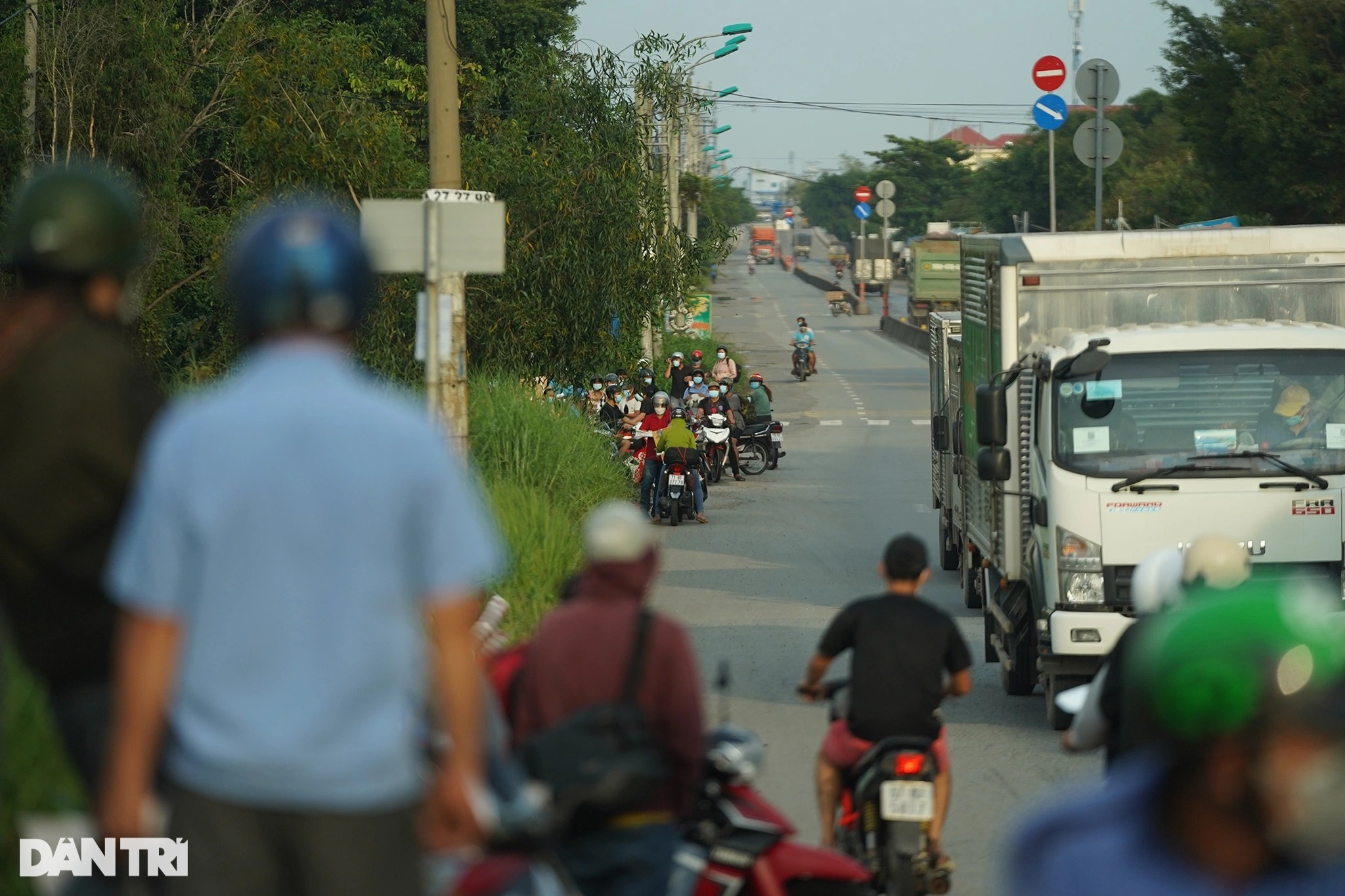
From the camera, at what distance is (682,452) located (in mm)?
22219

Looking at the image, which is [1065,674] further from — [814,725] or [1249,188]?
[1249,188]

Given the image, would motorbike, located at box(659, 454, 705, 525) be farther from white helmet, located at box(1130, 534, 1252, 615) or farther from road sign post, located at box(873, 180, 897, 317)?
road sign post, located at box(873, 180, 897, 317)

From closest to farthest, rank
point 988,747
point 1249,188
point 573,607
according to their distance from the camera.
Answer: point 573,607 < point 988,747 < point 1249,188

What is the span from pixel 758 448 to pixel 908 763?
76.2 ft

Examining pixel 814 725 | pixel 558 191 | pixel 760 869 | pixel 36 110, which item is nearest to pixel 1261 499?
pixel 814 725

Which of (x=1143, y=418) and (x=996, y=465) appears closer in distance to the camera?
(x=1143, y=418)

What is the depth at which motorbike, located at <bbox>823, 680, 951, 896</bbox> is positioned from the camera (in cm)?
599

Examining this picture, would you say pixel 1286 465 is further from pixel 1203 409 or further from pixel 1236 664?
pixel 1236 664

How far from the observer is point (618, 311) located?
21.7 m

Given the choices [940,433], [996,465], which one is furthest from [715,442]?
[996,465]

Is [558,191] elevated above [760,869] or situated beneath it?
elevated above

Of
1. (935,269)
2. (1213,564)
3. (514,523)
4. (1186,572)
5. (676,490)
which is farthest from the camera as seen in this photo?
(935,269)

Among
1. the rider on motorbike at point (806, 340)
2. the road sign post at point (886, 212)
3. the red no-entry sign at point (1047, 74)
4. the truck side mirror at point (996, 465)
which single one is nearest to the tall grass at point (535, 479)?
the truck side mirror at point (996, 465)

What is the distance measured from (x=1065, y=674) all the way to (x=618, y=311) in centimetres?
1201
